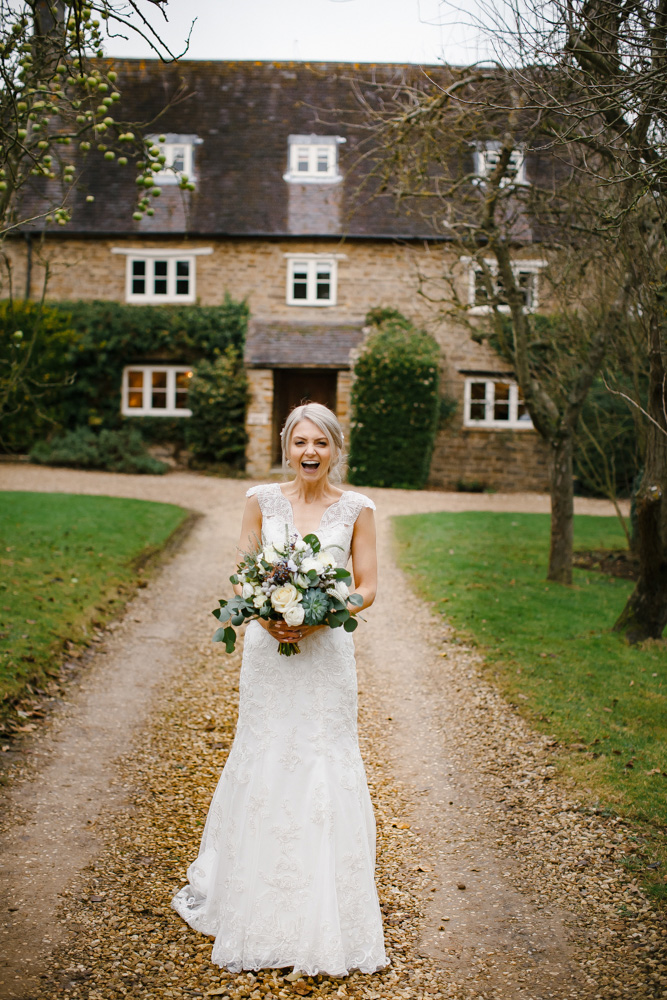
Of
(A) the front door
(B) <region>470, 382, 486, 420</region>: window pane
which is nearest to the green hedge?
(A) the front door

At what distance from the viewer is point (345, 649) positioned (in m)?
3.54

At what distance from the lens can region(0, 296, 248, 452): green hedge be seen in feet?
65.9

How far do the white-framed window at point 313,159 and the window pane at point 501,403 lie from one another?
23.0 ft

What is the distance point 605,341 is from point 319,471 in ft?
20.5

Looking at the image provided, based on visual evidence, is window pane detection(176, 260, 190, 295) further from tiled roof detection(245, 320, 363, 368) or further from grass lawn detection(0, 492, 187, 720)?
grass lawn detection(0, 492, 187, 720)

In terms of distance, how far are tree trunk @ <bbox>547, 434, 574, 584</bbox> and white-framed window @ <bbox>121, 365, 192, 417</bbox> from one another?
12945mm

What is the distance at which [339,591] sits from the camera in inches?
129

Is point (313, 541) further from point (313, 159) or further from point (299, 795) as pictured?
point (313, 159)

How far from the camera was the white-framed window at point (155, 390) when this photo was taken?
21141 millimetres

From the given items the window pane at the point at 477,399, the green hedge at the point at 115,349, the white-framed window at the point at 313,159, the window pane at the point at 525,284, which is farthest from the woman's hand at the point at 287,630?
the white-framed window at the point at 313,159

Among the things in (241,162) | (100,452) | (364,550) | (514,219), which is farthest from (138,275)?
(364,550)

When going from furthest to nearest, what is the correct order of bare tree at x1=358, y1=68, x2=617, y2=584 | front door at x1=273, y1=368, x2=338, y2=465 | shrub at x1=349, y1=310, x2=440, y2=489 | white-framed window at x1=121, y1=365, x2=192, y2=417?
front door at x1=273, y1=368, x2=338, y2=465
white-framed window at x1=121, y1=365, x2=192, y2=417
shrub at x1=349, y1=310, x2=440, y2=489
bare tree at x1=358, y1=68, x2=617, y2=584

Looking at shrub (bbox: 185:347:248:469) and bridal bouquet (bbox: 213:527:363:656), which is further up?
shrub (bbox: 185:347:248:469)

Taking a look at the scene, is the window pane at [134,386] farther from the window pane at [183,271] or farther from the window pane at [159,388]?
the window pane at [183,271]
